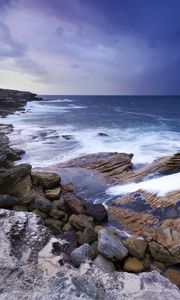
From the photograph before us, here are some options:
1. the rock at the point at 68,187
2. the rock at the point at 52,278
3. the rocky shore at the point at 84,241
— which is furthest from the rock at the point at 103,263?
the rock at the point at 68,187

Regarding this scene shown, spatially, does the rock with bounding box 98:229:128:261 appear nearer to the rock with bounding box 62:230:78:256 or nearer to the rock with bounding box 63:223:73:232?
the rock with bounding box 62:230:78:256

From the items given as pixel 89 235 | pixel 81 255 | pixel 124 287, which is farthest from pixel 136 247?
pixel 124 287

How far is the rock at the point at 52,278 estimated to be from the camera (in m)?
4.87

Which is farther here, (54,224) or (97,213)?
(97,213)

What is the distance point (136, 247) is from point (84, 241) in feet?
5.04

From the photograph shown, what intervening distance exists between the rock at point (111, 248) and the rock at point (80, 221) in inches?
54.6

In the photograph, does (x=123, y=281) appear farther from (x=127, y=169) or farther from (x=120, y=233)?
(x=127, y=169)

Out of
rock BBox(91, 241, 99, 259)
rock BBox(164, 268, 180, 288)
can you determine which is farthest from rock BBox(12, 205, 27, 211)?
rock BBox(164, 268, 180, 288)

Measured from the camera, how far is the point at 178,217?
9.97 m

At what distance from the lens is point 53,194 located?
11422 millimetres

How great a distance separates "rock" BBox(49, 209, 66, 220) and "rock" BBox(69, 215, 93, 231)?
42cm

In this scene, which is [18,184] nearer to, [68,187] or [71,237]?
[68,187]

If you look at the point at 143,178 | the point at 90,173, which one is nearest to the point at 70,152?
the point at 90,173

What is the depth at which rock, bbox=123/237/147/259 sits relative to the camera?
7.82 metres
